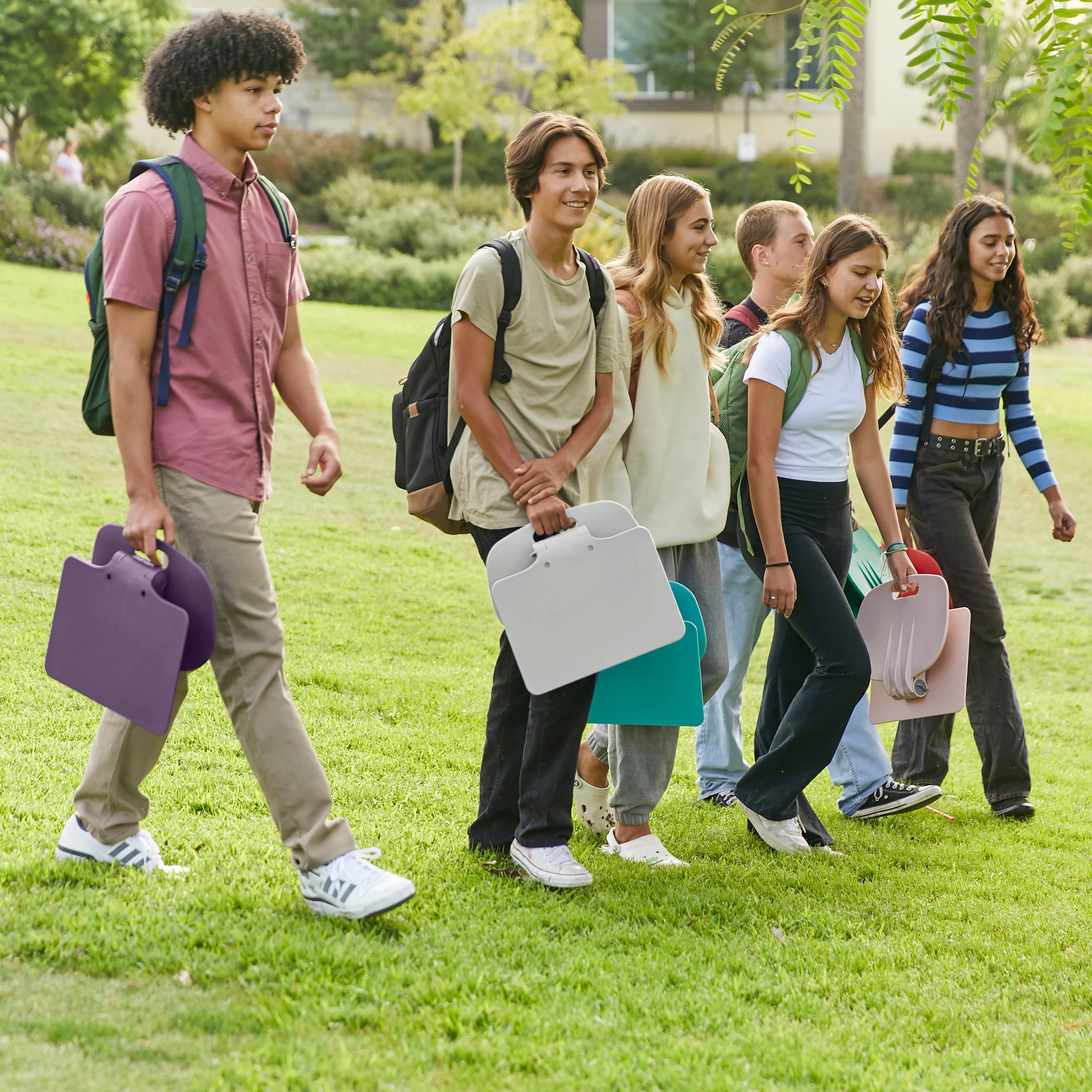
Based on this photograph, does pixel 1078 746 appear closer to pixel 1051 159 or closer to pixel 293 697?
pixel 293 697

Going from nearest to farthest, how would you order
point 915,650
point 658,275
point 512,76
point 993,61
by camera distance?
point 993,61 → point 658,275 → point 915,650 → point 512,76

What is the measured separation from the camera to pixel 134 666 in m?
3.19

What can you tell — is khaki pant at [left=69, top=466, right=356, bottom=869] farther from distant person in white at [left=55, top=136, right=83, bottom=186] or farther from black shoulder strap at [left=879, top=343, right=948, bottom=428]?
distant person in white at [left=55, top=136, right=83, bottom=186]

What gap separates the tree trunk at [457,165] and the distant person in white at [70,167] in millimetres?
14548

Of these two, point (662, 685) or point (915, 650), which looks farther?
point (915, 650)

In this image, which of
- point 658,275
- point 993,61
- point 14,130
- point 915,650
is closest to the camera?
point 993,61

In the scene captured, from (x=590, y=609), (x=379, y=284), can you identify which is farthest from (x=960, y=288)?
(x=379, y=284)

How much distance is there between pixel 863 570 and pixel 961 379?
35.3 inches

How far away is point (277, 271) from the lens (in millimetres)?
3361

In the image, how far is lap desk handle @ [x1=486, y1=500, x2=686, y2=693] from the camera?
352 centimetres

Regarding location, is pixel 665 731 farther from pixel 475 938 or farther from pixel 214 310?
pixel 214 310

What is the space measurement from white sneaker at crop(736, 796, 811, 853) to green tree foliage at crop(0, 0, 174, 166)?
102ft

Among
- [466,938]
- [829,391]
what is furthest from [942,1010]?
[829,391]

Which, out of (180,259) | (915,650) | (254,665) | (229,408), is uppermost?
(180,259)
